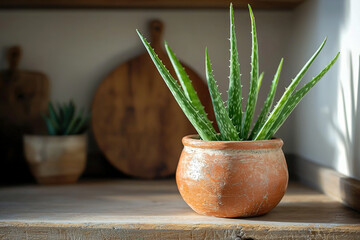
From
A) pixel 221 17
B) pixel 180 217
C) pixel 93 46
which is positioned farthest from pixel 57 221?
pixel 221 17

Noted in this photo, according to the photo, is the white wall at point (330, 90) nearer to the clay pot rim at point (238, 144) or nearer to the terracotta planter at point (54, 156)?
the clay pot rim at point (238, 144)

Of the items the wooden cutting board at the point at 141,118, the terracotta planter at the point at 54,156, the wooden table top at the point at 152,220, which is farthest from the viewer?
the wooden cutting board at the point at 141,118

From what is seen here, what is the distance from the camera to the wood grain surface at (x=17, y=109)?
3.45 ft

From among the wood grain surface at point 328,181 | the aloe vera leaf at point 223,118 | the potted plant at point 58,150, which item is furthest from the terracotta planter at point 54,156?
the wood grain surface at point 328,181

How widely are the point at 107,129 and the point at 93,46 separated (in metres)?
0.22

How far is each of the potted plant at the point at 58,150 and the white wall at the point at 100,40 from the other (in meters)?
0.11

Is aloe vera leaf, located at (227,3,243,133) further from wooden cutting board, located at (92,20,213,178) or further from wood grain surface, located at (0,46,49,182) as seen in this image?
wood grain surface, located at (0,46,49,182)

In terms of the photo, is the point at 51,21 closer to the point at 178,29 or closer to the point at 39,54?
the point at 39,54

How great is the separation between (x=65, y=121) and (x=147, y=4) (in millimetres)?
348

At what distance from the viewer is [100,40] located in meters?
1.08

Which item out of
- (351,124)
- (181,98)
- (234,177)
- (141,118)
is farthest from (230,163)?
(141,118)

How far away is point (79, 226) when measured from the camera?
620 mm

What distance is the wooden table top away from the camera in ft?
1.99

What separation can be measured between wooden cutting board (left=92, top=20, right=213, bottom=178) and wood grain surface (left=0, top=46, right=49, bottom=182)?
0.50 ft
